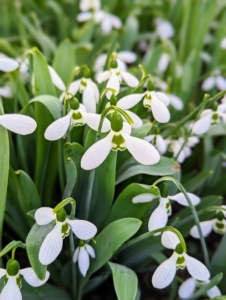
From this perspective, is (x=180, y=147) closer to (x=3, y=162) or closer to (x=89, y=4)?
(x=3, y=162)

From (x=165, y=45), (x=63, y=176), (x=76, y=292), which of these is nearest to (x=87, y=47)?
(x=165, y=45)

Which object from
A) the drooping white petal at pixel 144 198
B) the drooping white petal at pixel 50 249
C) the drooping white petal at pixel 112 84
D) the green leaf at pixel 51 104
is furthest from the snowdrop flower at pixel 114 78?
the drooping white petal at pixel 50 249


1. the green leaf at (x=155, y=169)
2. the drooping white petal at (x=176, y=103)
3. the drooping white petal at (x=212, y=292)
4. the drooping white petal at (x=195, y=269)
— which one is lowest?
the drooping white petal at (x=212, y=292)

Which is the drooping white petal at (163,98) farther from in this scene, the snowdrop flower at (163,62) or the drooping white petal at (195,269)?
the snowdrop flower at (163,62)

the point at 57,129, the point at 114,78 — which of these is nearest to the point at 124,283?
the point at 57,129

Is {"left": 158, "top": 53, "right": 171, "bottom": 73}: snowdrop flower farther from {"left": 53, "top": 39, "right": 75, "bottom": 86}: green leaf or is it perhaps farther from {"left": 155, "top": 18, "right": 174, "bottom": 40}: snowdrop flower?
{"left": 53, "top": 39, "right": 75, "bottom": 86}: green leaf

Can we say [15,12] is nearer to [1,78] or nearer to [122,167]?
[1,78]
